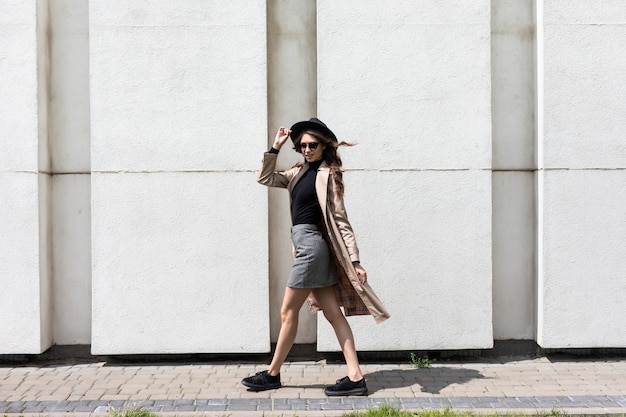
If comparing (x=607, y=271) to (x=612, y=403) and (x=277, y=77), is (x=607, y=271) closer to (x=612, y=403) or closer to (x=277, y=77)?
(x=612, y=403)

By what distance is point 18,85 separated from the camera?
6535mm

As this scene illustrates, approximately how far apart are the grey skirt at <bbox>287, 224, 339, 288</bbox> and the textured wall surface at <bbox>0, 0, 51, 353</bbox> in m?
2.67

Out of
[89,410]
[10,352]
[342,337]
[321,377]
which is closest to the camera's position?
[89,410]

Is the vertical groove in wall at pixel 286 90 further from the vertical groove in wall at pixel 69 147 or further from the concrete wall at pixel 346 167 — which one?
the vertical groove in wall at pixel 69 147

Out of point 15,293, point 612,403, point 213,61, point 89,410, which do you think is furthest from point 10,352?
point 612,403

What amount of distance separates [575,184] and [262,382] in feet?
11.5

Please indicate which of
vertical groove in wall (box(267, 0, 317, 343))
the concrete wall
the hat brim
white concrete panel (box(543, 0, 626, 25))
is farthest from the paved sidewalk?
white concrete panel (box(543, 0, 626, 25))

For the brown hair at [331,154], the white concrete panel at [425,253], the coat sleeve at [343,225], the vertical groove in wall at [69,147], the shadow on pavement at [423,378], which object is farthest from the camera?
the vertical groove in wall at [69,147]

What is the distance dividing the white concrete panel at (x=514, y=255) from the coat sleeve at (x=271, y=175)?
2.32m

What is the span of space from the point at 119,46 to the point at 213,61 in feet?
2.96

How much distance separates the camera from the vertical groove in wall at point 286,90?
6.85 meters

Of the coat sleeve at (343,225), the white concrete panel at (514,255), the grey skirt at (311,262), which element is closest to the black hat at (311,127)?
the coat sleeve at (343,225)

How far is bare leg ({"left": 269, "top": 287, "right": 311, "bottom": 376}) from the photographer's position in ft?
18.2

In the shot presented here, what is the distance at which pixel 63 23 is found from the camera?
684 centimetres
